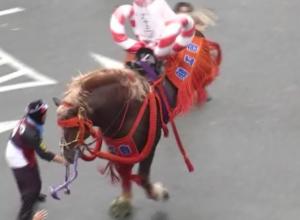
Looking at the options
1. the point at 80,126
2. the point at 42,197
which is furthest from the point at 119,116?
the point at 42,197

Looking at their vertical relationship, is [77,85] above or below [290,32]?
above

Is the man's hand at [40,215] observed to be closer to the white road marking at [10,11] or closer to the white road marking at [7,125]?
the white road marking at [7,125]

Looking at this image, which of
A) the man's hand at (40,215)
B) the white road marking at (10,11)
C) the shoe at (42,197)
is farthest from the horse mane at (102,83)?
the white road marking at (10,11)

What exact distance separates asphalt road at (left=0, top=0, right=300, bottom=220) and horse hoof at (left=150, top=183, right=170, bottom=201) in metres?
0.10

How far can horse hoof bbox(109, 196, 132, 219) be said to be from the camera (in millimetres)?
5480

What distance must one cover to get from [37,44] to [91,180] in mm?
2918

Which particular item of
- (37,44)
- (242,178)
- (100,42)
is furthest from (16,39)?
(242,178)

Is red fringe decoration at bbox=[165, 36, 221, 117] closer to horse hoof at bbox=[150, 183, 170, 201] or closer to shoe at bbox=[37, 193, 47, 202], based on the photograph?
horse hoof at bbox=[150, 183, 170, 201]

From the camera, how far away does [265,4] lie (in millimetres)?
8875

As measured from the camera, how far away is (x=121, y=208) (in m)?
5.49

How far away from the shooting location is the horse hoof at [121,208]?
5480 millimetres

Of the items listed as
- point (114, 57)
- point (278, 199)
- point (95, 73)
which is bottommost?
point (278, 199)

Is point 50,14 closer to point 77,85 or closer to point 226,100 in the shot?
point 226,100

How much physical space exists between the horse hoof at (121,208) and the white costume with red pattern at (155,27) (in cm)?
122
